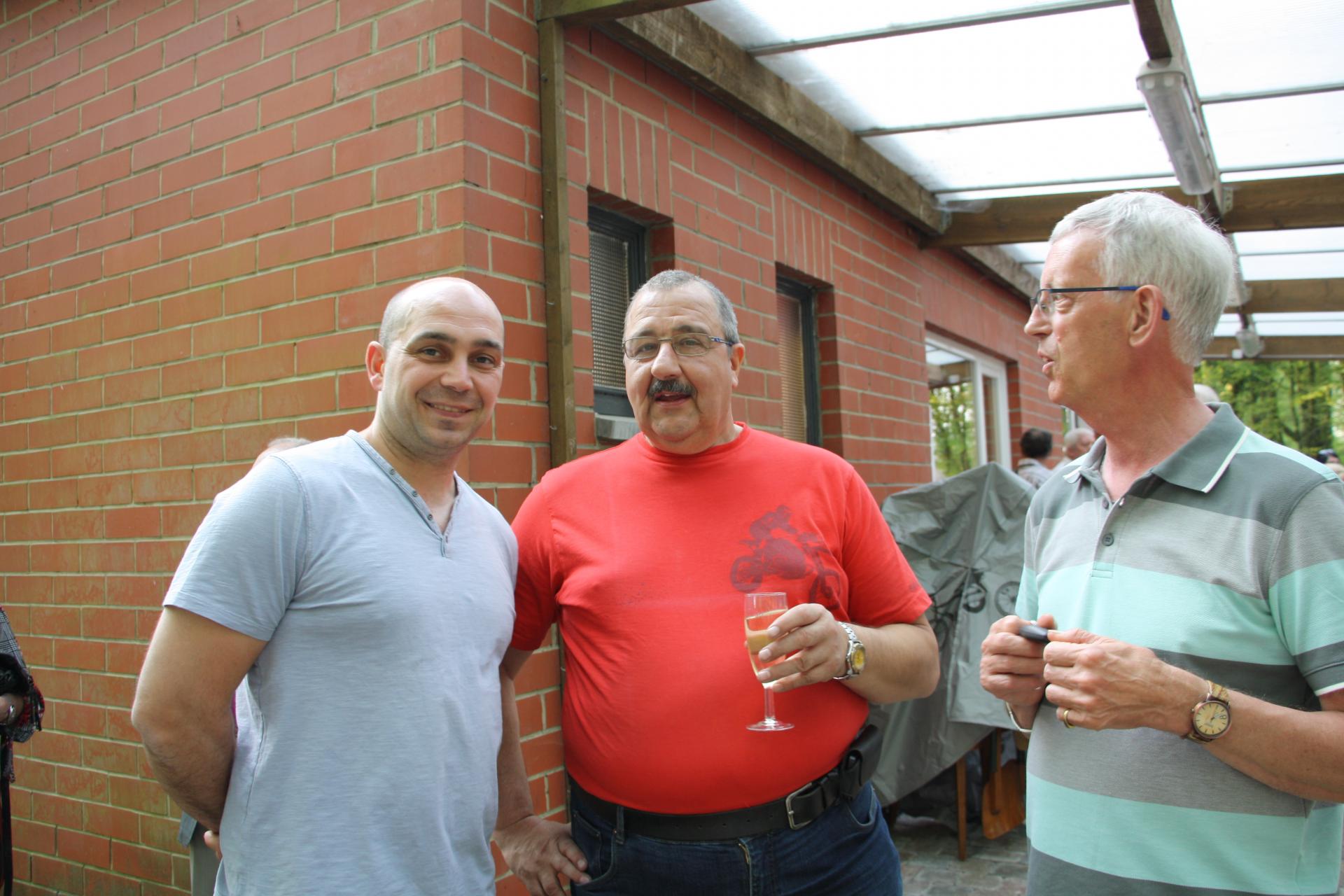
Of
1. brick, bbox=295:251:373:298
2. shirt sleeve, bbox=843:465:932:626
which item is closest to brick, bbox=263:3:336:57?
brick, bbox=295:251:373:298

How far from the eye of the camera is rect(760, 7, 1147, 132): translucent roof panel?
4.00 m

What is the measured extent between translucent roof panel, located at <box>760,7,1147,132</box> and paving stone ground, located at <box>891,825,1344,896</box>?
3.41 meters

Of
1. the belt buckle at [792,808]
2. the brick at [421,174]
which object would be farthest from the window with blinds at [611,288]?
the belt buckle at [792,808]

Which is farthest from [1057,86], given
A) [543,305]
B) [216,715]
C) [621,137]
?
[216,715]

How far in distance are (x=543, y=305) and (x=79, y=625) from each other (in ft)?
7.41

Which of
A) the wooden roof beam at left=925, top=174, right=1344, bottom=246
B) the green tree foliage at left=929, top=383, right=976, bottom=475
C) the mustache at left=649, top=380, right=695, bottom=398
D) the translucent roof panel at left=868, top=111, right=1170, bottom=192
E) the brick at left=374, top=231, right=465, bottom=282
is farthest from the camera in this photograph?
the green tree foliage at left=929, top=383, right=976, bottom=475

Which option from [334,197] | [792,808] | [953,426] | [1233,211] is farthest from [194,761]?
[953,426]

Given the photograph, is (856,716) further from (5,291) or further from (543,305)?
(5,291)

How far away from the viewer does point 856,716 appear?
212 centimetres

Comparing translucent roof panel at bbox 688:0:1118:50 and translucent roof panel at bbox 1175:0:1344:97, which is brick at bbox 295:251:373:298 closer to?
translucent roof panel at bbox 688:0:1118:50

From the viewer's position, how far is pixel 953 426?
36.8 ft

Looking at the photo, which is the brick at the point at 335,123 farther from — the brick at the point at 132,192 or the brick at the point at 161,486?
the brick at the point at 161,486

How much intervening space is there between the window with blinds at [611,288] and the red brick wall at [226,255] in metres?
0.11

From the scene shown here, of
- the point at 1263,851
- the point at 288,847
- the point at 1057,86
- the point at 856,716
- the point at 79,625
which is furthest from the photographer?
the point at 1057,86
